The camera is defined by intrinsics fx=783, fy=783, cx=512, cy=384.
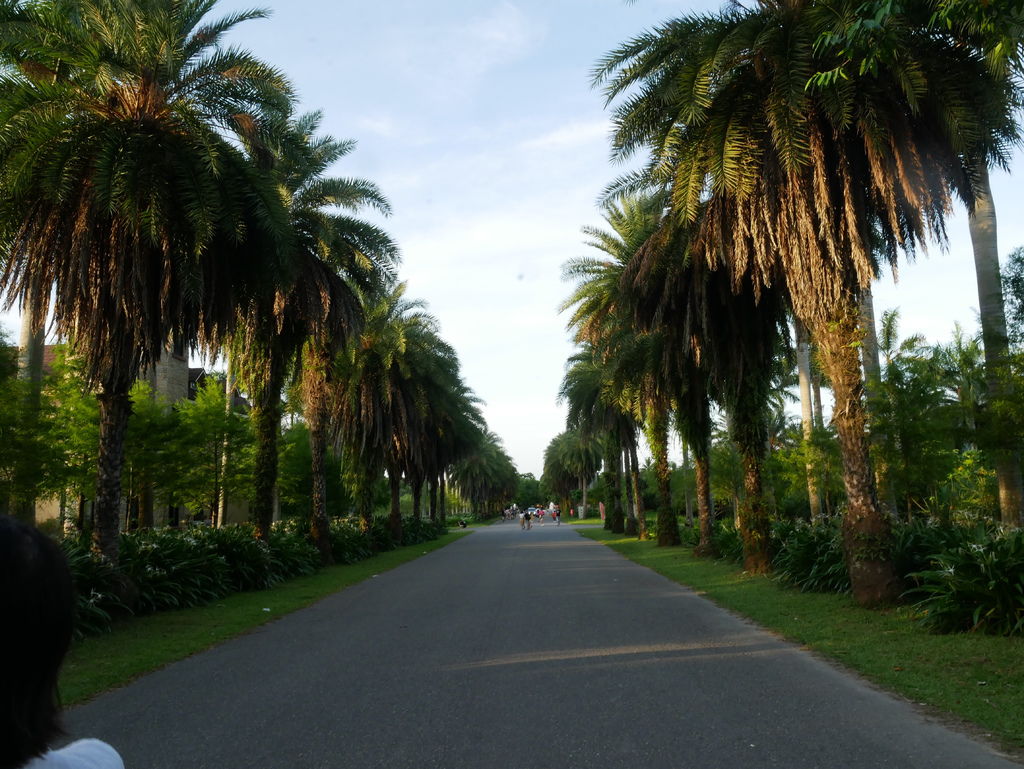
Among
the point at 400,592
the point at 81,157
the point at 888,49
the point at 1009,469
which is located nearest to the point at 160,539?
the point at 400,592

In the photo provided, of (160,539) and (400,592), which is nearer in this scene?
(160,539)

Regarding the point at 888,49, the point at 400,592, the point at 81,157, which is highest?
the point at 81,157

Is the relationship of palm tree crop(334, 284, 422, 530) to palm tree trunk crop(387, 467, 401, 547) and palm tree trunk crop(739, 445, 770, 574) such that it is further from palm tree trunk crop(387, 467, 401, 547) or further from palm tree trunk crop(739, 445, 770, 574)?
palm tree trunk crop(739, 445, 770, 574)

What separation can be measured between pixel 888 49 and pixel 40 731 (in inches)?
263

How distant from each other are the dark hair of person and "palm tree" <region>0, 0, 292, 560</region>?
37.4 feet

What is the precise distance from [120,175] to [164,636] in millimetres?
6810

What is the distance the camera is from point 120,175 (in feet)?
38.7

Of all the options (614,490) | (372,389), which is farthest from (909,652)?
(614,490)

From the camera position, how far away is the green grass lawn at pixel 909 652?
20.5 feet

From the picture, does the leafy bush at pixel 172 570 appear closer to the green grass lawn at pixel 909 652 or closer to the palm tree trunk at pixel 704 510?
the green grass lawn at pixel 909 652

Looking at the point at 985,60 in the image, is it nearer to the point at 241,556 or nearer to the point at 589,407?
the point at 241,556

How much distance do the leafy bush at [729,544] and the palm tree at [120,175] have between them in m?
14.3

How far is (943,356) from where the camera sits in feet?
89.9

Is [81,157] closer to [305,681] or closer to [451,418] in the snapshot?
[305,681]
